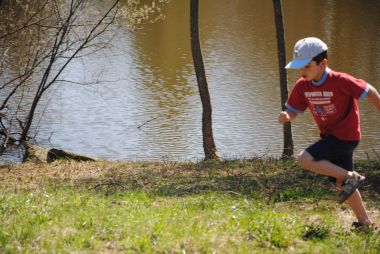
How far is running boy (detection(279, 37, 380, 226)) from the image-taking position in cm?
467

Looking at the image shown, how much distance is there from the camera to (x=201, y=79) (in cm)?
1147

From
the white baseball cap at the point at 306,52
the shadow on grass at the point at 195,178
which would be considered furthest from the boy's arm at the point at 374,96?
the shadow on grass at the point at 195,178

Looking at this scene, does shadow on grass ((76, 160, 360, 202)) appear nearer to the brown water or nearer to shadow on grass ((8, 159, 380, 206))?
shadow on grass ((8, 159, 380, 206))

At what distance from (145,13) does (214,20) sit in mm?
12899

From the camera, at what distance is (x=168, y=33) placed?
2464 cm

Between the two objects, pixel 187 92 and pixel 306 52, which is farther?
pixel 187 92

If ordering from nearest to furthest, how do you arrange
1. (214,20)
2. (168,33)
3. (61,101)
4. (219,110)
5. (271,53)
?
1. (219,110)
2. (61,101)
3. (271,53)
4. (168,33)
5. (214,20)

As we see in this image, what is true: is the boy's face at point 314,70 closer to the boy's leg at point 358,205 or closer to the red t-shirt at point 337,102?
the red t-shirt at point 337,102

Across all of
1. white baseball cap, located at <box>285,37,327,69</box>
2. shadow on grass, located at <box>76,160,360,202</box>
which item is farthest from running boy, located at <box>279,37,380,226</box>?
shadow on grass, located at <box>76,160,360,202</box>

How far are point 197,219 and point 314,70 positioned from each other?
1.49m

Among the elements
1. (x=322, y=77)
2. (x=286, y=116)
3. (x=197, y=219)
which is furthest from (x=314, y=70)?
(x=197, y=219)

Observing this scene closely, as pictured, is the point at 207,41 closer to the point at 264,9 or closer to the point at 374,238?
the point at 264,9

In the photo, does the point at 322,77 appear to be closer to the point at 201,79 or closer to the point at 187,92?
the point at 201,79

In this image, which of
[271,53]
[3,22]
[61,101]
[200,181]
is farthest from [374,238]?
[271,53]
